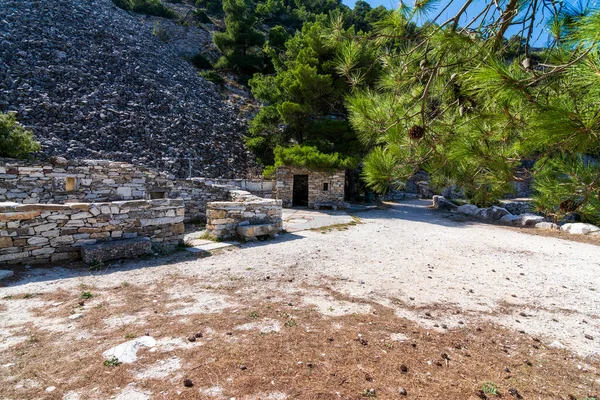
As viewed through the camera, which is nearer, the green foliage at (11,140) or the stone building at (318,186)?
the green foliage at (11,140)

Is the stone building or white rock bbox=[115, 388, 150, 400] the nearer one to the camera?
white rock bbox=[115, 388, 150, 400]

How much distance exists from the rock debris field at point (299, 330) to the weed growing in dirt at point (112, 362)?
0.01 m

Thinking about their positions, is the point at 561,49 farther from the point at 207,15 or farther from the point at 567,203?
the point at 207,15

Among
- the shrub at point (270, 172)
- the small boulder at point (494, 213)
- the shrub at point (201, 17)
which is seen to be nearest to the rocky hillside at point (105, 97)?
the shrub at point (270, 172)

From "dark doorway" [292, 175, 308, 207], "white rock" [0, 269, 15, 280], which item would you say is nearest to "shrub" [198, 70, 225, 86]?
"dark doorway" [292, 175, 308, 207]

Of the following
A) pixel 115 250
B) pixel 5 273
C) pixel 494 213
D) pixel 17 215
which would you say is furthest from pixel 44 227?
pixel 494 213

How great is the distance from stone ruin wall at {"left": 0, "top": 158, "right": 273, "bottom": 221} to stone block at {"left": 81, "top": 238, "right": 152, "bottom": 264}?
411 centimetres

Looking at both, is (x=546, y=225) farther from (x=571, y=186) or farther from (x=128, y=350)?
(x=128, y=350)

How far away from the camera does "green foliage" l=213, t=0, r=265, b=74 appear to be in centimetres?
2727

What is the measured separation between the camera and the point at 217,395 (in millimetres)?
1906

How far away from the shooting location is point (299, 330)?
284cm

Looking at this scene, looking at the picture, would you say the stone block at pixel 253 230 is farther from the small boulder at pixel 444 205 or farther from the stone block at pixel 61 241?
the small boulder at pixel 444 205

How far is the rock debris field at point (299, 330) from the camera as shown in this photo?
2.07 metres

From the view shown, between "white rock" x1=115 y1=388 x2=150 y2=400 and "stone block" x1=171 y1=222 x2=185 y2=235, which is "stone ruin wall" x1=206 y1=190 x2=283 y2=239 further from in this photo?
"white rock" x1=115 y1=388 x2=150 y2=400
